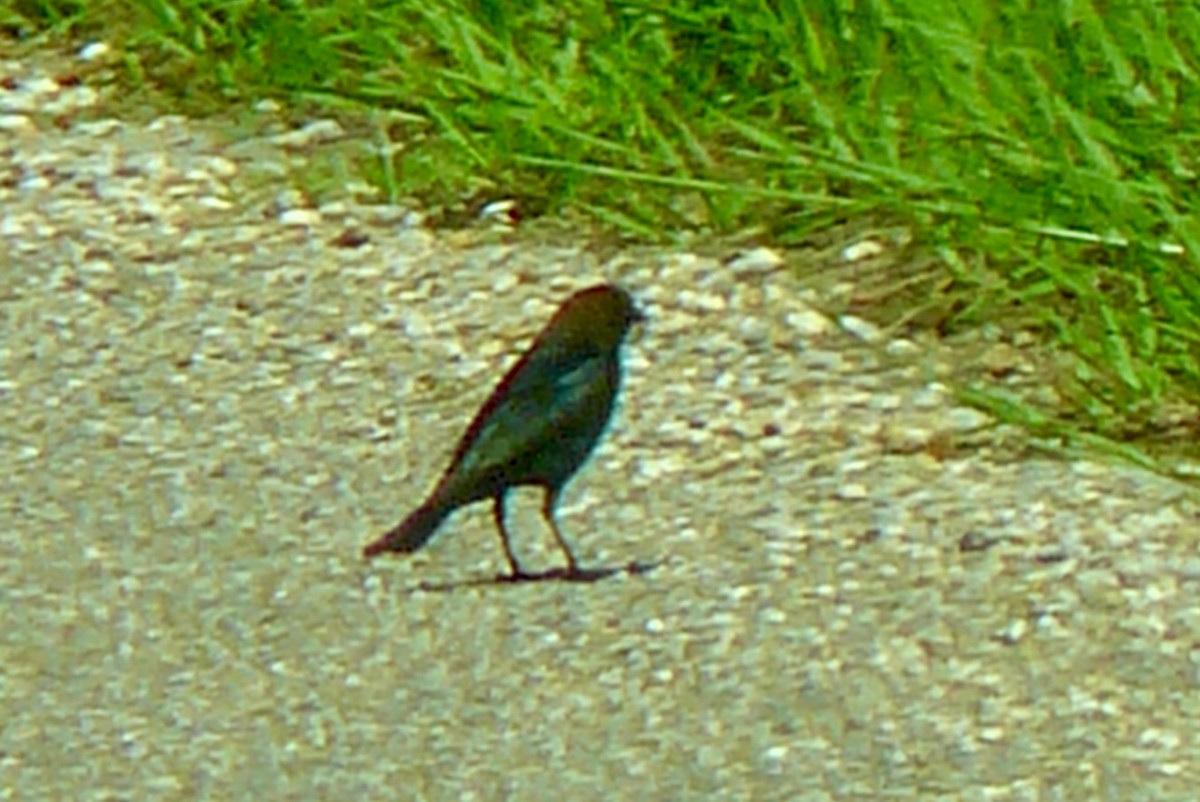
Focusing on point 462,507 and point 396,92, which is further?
point 396,92

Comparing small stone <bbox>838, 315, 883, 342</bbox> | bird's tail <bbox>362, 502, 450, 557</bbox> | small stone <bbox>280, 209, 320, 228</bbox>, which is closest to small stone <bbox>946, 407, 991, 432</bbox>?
small stone <bbox>838, 315, 883, 342</bbox>

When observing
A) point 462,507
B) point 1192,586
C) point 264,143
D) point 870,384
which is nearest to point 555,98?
point 264,143

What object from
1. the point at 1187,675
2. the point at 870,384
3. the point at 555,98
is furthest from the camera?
the point at 555,98

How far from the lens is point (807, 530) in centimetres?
412

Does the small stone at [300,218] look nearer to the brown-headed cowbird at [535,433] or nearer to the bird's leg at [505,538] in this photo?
the brown-headed cowbird at [535,433]

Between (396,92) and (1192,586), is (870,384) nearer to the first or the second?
(1192,586)

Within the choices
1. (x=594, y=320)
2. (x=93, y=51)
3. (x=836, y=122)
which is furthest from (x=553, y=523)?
(x=93, y=51)

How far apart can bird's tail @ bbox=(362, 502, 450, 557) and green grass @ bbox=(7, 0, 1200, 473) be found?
0.83m

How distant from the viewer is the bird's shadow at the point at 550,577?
158 inches

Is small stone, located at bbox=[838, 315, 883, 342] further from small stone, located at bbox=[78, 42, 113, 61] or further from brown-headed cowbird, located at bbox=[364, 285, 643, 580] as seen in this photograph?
small stone, located at bbox=[78, 42, 113, 61]

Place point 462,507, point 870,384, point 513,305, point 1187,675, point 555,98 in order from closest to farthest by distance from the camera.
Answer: point 1187,675, point 462,507, point 870,384, point 513,305, point 555,98

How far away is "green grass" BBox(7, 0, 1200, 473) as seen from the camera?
14.8ft

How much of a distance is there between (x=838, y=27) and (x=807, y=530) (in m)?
1.25

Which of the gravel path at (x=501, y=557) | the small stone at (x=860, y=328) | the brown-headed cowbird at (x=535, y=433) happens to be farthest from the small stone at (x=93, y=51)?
the brown-headed cowbird at (x=535, y=433)
